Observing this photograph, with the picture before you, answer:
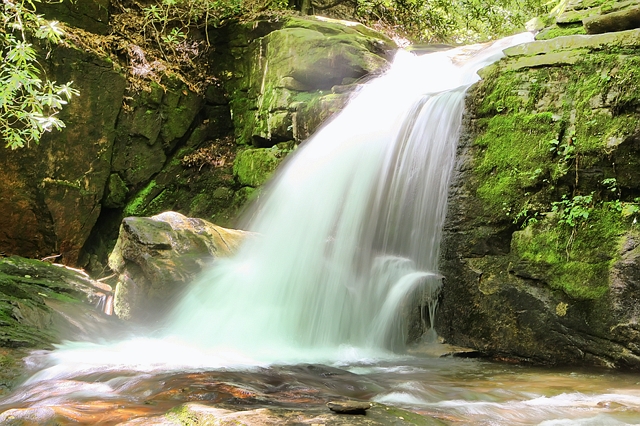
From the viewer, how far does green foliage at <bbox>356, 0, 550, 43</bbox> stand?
1390 centimetres

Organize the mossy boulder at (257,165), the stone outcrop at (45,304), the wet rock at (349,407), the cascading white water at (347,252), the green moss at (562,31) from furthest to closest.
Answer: the mossy boulder at (257,165), the green moss at (562,31), the cascading white water at (347,252), the stone outcrop at (45,304), the wet rock at (349,407)

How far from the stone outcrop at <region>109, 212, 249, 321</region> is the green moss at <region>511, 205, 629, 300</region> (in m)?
3.95

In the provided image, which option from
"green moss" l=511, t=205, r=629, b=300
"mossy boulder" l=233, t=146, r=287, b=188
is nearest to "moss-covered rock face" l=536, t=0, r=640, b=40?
"green moss" l=511, t=205, r=629, b=300

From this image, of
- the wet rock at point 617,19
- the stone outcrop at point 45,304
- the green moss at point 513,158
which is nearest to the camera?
the stone outcrop at point 45,304

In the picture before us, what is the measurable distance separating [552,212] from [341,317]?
8.26 ft

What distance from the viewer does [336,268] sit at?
617cm

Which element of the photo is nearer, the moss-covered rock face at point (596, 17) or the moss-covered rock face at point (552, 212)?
the moss-covered rock face at point (552, 212)

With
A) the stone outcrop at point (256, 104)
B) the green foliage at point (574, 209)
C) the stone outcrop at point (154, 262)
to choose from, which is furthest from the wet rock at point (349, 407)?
the stone outcrop at point (256, 104)

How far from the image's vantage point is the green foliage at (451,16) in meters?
13.9

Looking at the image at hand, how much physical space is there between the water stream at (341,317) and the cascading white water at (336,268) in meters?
0.02

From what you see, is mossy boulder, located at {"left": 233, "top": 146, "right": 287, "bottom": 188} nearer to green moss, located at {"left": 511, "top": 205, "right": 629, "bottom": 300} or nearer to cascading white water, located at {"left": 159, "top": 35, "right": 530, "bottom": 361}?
cascading white water, located at {"left": 159, "top": 35, "right": 530, "bottom": 361}

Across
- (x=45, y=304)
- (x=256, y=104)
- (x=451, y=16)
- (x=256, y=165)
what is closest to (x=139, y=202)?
(x=256, y=165)

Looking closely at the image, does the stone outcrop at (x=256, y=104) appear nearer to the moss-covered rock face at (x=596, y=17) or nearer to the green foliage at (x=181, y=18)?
the green foliage at (x=181, y=18)

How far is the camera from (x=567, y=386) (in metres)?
3.75
